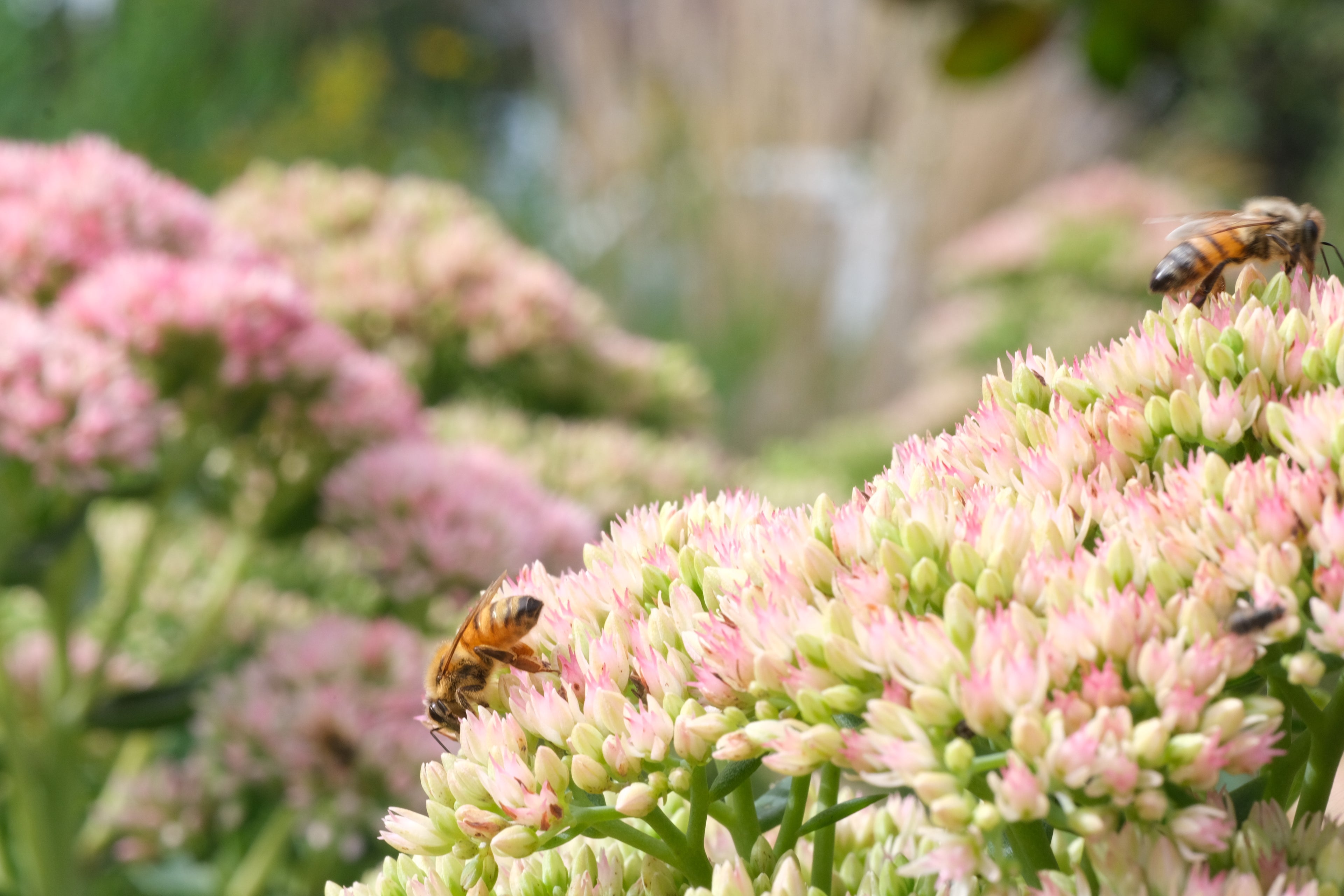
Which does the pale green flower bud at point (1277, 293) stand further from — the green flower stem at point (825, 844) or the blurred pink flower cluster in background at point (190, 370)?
the blurred pink flower cluster in background at point (190, 370)

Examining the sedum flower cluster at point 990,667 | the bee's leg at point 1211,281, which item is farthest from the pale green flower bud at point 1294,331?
the bee's leg at point 1211,281

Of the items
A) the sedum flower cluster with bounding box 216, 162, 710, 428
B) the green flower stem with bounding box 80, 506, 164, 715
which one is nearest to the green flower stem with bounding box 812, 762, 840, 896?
the green flower stem with bounding box 80, 506, 164, 715

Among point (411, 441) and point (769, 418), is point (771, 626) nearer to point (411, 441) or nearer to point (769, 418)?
point (411, 441)

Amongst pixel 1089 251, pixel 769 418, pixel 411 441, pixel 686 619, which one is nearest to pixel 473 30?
pixel 769 418

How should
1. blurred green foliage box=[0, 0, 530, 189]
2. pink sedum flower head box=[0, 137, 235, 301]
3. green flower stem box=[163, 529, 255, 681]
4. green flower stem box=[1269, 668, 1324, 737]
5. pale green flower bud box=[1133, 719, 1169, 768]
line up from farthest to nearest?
blurred green foliage box=[0, 0, 530, 189], green flower stem box=[163, 529, 255, 681], pink sedum flower head box=[0, 137, 235, 301], green flower stem box=[1269, 668, 1324, 737], pale green flower bud box=[1133, 719, 1169, 768]

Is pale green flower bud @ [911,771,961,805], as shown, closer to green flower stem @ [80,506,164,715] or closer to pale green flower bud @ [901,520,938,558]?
pale green flower bud @ [901,520,938,558]

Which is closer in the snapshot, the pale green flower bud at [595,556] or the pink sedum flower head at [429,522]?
the pale green flower bud at [595,556]

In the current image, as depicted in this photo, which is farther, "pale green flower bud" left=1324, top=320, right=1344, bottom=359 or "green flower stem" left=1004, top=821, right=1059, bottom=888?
"pale green flower bud" left=1324, top=320, right=1344, bottom=359
